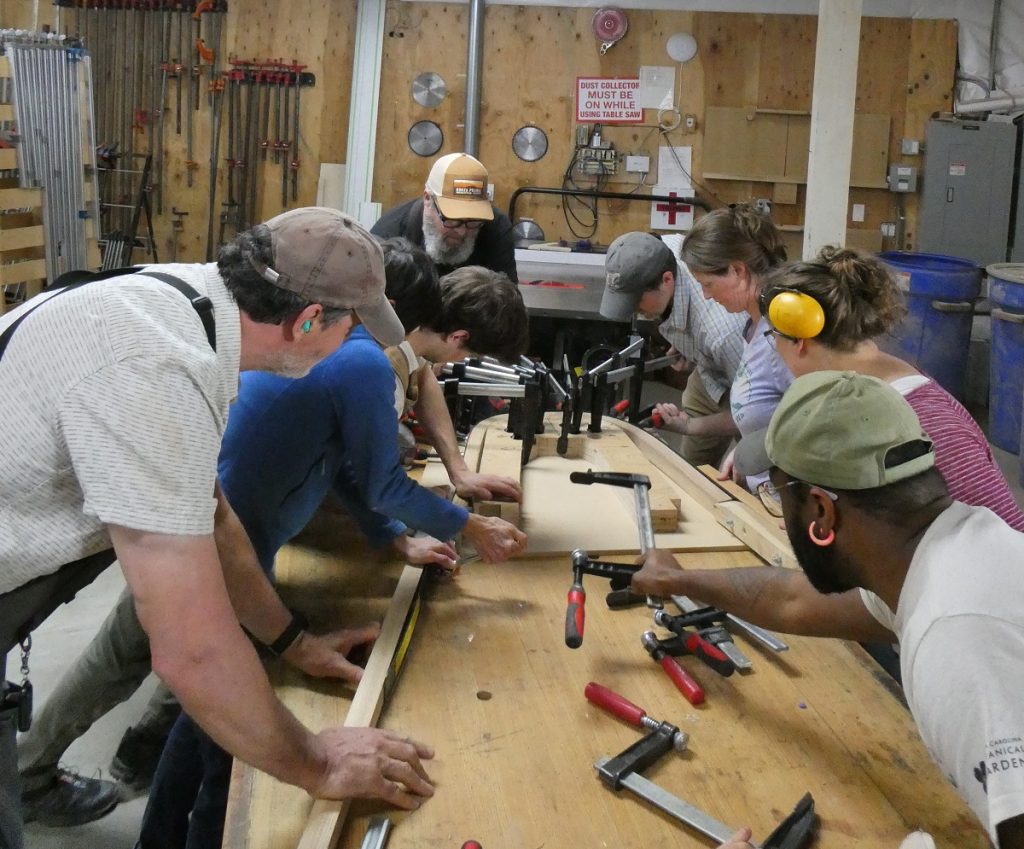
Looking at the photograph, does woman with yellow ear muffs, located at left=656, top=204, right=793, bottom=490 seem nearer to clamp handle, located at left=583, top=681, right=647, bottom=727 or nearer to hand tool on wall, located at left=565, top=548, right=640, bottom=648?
hand tool on wall, located at left=565, top=548, right=640, bottom=648

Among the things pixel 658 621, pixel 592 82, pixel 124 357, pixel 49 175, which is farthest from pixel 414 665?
pixel 592 82

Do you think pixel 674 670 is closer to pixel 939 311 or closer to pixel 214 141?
pixel 939 311

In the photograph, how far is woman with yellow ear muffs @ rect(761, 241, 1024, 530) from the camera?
184cm

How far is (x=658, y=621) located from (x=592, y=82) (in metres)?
7.03

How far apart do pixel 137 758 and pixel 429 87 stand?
21.8ft

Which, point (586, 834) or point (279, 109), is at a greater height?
point (279, 109)

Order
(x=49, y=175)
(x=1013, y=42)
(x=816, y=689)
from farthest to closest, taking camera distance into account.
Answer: (x=1013, y=42) < (x=49, y=175) < (x=816, y=689)

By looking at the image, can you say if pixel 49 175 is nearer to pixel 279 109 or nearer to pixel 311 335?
pixel 279 109

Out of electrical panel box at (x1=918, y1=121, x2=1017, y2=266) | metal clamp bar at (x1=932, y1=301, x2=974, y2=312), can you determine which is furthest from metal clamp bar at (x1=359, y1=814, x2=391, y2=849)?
electrical panel box at (x1=918, y1=121, x2=1017, y2=266)

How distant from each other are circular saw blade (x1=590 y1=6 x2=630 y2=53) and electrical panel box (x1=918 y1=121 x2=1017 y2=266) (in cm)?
261

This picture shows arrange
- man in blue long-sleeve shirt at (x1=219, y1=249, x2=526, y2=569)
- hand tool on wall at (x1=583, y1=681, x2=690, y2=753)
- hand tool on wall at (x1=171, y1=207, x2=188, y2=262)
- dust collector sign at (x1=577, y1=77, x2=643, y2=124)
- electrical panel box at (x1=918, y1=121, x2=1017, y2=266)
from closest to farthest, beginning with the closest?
hand tool on wall at (x1=583, y1=681, x2=690, y2=753), man in blue long-sleeve shirt at (x1=219, y1=249, x2=526, y2=569), electrical panel box at (x1=918, y1=121, x2=1017, y2=266), dust collector sign at (x1=577, y1=77, x2=643, y2=124), hand tool on wall at (x1=171, y1=207, x2=188, y2=262)

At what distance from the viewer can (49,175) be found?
627 centimetres

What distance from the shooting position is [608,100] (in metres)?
8.16

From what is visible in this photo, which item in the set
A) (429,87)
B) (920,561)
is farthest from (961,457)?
(429,87)
